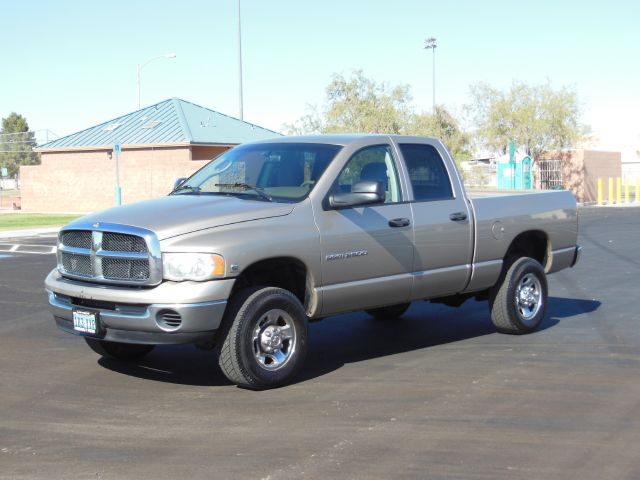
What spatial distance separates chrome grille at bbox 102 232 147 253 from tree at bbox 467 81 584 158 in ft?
148

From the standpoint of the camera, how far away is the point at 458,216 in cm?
881

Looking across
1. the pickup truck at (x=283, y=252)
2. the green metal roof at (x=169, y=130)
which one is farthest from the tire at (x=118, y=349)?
the green metal roof at (x=169, y=130)

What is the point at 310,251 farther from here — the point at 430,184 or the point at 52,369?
the point at 52,369

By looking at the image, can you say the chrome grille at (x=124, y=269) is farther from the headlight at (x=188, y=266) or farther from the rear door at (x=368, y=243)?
the rear door at (x=368, y=243)

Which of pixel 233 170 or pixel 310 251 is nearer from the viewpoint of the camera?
pixel 310 251

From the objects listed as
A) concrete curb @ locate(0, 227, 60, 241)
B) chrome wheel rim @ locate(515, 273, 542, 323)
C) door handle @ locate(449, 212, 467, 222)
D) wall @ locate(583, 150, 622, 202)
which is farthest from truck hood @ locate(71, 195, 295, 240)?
wall @ locate(583, 150, 622, 202)

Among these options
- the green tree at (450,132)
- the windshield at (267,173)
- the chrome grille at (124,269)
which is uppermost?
the green tree at (450,132)

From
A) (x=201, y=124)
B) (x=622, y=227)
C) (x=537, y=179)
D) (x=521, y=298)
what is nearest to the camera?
(x=521, y=298)

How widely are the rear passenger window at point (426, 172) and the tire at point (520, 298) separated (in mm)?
1202

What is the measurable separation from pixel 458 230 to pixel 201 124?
37817 millimetres

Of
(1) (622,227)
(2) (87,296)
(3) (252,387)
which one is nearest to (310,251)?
(3) (252,387)

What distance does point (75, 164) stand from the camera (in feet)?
152

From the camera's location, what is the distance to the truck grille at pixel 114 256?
6863 millimetres

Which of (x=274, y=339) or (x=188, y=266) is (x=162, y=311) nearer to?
(x=188, y=266)
